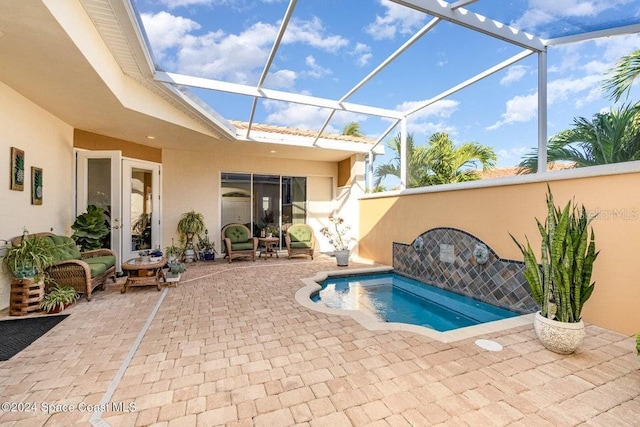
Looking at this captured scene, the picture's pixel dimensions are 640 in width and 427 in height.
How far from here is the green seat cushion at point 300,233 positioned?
323 inches

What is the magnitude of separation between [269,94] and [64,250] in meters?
4.26

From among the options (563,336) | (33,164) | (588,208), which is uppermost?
(33,164)

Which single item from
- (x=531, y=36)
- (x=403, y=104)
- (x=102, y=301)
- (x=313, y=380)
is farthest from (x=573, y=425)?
(x=403, y=104)

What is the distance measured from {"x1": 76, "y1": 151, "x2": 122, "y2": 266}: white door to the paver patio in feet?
9.34

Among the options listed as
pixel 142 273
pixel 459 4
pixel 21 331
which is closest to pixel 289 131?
pixel 142 273

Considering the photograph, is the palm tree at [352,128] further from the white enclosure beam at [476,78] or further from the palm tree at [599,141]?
the palm tree at [599,141]

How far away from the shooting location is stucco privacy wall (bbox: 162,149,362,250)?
772 cm

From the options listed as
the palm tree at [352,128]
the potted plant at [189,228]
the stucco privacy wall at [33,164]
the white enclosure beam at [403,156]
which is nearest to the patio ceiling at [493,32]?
the white enclosure beam at [403,156]

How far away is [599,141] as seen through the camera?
4320mm

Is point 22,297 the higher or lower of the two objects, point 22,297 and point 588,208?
the lower

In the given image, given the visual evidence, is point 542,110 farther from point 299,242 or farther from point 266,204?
point 266,204

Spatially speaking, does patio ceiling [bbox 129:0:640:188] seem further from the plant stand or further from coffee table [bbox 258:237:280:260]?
coffee table [bbox 258:237:280:260]

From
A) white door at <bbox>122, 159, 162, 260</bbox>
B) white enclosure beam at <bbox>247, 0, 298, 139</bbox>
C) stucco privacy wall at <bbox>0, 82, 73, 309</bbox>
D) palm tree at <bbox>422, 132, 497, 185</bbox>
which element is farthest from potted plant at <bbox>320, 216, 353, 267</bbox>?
stucco privacy wall at <bbox>0, 82, 73, 309</bbox>

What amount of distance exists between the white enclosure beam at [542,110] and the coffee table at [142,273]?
20.9 feet
